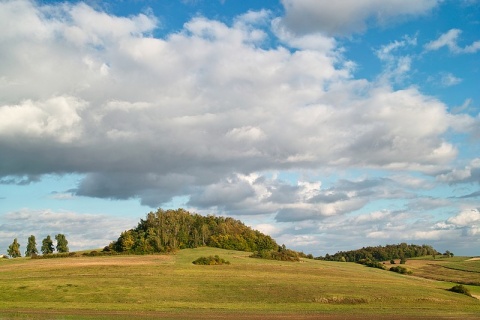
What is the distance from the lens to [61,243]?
178000 millimetres

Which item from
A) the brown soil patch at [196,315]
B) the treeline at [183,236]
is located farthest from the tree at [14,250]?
the brown soil patch at [196,315]

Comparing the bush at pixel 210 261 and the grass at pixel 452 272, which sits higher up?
the bush at pixel 210 261

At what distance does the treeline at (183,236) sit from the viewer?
5684 inches

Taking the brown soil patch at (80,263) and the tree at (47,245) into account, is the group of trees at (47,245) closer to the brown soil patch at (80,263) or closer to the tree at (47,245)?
the tree at (47,245)

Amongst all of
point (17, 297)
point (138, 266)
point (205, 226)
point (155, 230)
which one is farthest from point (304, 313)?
point (205, 226)

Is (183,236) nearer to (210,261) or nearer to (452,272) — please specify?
(210,261)

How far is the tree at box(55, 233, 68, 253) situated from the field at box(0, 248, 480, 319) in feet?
306

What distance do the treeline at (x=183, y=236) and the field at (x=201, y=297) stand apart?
55198 mm

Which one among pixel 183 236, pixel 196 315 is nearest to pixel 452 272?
pixel 183 236

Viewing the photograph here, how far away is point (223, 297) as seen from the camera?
62.1 meters

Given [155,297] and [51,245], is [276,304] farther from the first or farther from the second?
[51,245]

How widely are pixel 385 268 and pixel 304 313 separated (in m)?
97.9

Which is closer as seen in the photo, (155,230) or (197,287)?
(197,287)

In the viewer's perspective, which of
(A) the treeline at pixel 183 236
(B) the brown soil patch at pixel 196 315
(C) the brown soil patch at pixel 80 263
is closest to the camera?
(B) the brown soil patch at pixel 196 315
